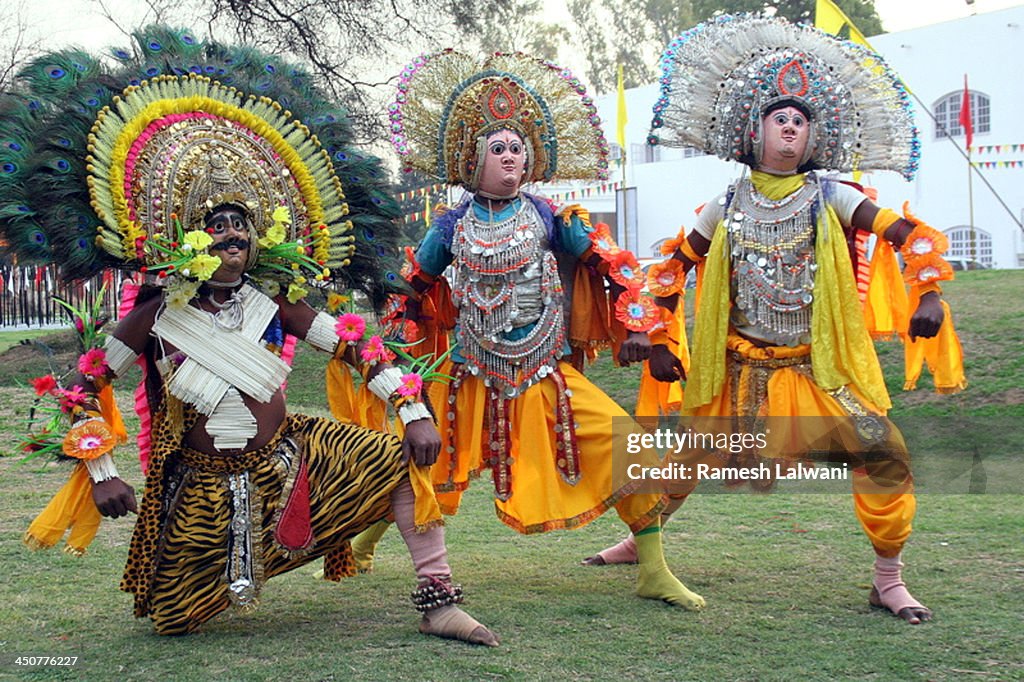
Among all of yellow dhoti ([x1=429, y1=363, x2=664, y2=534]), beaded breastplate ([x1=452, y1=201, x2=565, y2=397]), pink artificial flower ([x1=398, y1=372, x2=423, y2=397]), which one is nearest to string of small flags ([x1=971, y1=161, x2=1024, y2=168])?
beaded breastplate ([x1=452, y1=201, x2=565, y2=397])

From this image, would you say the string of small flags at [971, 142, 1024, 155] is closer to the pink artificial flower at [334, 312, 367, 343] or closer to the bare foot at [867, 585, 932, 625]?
the bare foot at [867, 585, 932, 625]

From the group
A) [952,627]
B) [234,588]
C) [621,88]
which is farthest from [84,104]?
[621,88]

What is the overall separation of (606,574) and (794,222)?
1.68 metres

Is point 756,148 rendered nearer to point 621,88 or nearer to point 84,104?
point 84,104

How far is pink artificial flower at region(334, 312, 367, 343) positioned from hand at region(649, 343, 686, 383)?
1.28 m

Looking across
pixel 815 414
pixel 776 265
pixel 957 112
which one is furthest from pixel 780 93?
pixel 957 112

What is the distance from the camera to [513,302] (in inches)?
177

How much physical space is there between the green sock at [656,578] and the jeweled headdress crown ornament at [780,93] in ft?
5.24

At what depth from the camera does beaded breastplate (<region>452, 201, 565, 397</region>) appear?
14.8 ft

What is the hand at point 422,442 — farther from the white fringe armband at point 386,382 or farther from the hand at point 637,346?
the hand at point 637,346

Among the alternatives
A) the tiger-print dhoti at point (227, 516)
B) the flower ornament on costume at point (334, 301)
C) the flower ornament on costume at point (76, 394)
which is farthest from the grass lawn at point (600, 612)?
the flower ornament on costume at point (334, 301)

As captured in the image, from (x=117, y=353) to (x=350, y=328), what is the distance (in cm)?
79

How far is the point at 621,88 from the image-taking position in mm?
21969

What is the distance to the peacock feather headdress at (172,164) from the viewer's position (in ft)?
11.9
